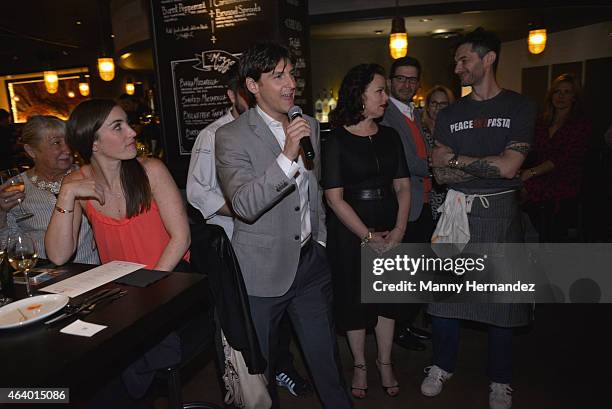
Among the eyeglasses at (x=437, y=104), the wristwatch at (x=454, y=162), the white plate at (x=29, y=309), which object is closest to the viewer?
the white plate at (x=29, y=309)

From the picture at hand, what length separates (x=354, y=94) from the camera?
2.40 meters

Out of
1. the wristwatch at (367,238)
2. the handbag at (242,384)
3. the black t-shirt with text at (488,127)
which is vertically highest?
the black t-shirt with text at (488,127)

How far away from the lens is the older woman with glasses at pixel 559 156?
4.11 meters

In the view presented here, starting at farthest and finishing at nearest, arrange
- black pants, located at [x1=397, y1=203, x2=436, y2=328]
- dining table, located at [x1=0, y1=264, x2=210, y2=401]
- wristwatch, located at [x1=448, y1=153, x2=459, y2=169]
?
1. black pants, located at [x1=397, y1=203, x2=436, y2=328]
2. wristwatch, located at [x1=448, y1=153, x2=459, y2=169]
3. dining table, located at [x1=0, y1=264, x2=210, y2=401]

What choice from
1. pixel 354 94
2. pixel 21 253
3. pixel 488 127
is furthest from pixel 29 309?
pixel 488 127

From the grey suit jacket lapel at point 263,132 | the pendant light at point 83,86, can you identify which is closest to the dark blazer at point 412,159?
the grey suit jacket lapel at point 263,132

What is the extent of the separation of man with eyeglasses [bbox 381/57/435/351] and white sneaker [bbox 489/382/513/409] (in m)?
0.59

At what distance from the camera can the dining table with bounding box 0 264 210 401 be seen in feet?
3.86

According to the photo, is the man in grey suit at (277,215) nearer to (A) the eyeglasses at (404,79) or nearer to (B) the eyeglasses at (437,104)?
(A) the eyeglasses at (404,79)

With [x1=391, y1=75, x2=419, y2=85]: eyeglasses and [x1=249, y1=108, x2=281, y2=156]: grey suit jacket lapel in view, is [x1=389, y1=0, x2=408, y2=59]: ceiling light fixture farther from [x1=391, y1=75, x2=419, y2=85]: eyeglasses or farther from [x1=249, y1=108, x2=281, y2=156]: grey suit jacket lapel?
[x1=249, y1=108, x2=281, y2=156]: grey suit jacket lapel

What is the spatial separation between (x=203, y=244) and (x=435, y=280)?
1.44 m

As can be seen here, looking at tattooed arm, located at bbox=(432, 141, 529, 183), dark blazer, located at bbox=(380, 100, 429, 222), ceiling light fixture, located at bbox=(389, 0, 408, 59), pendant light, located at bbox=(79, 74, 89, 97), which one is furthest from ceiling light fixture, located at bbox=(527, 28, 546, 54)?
pendant light, located at bbox=(79, 74, 89, 97)

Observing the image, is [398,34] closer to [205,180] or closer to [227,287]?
[205,180]

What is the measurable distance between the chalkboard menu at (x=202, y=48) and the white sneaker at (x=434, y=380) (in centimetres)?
255
